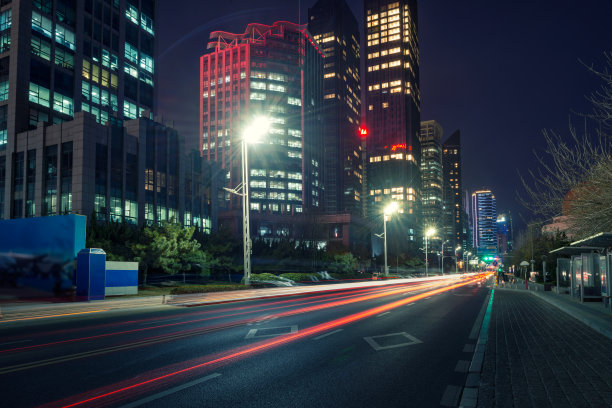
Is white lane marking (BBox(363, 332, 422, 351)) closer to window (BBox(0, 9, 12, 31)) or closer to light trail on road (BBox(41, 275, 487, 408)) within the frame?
light trail on road (BBox(41, 275, 487, 408))

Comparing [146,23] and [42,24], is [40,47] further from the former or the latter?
[146,23]

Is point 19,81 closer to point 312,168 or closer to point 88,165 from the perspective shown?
point 88,165

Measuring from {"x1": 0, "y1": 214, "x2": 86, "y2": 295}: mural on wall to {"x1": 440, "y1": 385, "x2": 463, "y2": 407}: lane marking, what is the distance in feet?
81.8

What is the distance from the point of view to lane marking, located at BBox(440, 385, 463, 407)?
568 cm

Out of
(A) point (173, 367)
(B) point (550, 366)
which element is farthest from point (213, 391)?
(B) point (550, 366)

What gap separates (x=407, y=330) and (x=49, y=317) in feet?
47.9

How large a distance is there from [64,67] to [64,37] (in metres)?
4.56

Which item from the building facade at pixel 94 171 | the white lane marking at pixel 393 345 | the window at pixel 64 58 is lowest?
the white lane marking at pixel 393 345

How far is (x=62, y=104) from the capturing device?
63.9 metres

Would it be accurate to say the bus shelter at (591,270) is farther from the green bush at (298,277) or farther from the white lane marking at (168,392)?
the green bush at (298,277)

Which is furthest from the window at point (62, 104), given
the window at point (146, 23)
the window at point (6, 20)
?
the window at point (146, 23)

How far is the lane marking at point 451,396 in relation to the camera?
5.68 m

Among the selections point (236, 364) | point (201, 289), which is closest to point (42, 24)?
point (201, 289)

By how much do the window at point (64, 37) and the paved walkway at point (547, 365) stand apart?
235 feet
